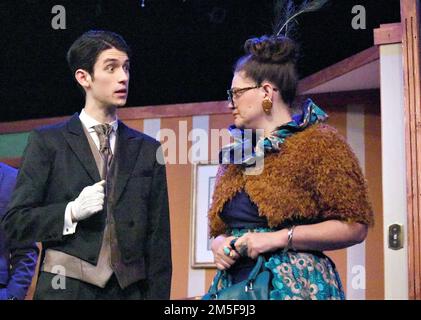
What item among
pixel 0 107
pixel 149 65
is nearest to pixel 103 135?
pixel 149 65

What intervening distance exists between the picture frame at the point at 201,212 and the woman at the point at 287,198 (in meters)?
1.79

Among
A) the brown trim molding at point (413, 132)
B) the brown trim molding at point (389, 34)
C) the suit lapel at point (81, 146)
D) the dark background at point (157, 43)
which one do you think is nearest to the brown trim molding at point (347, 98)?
the dark background at point (157, 43)

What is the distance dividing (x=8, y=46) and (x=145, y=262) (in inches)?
101

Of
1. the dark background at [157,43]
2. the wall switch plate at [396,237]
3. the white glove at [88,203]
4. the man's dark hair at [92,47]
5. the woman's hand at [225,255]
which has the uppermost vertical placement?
the dark background at [157,43]

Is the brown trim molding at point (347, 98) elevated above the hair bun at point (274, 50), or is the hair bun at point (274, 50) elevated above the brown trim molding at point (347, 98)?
the brown trim molding at point (347, 98)

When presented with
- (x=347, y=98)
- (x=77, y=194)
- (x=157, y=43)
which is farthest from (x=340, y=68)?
(x=77, y=194)

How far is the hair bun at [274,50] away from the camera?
99.0 inches

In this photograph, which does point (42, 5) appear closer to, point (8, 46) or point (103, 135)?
point (8, 46)

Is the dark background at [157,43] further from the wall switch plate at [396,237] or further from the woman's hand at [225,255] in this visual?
the woman's hand at [225,255]

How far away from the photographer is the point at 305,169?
2.33 metres

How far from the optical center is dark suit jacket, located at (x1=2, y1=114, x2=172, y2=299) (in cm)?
247

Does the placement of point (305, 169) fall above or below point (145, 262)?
above

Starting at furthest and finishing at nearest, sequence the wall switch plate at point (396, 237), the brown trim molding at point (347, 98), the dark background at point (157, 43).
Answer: the dark background at point (157, 43) < the brown trim molding at point (347, 98) < the wall switch plate at point (396, 237)

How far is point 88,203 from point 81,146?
0.82 feet
